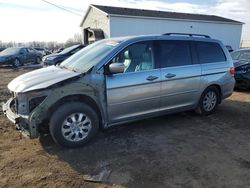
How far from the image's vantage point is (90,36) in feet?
92.0

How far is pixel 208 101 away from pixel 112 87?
9.01 feet

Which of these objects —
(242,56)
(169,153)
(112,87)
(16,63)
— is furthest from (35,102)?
(16,63)

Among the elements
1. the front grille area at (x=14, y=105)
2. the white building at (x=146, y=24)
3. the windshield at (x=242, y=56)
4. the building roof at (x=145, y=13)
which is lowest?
the front grille area at (x=14, y=105)

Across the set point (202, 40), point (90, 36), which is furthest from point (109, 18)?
point (202, 40)

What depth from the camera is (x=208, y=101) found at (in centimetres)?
621

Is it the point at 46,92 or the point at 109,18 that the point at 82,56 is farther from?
the point at 109,18

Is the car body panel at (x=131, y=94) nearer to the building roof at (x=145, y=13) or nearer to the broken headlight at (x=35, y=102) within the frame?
the broken headlight at (x=35, y=102)

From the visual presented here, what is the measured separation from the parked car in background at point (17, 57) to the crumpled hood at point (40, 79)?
1559 cm

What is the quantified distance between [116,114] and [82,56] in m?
1.38

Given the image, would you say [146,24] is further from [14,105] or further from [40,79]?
[14,105]

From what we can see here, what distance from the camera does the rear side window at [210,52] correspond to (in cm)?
593

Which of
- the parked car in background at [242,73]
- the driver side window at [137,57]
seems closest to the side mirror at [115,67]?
the driver side window at [137,57]

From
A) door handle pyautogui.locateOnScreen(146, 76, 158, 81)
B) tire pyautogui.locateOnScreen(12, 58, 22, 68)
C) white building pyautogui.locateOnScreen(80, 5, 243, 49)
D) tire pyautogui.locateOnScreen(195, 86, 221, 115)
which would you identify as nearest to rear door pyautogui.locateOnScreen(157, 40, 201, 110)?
door handle pyautogui.locateOnScreen(146, 76, 158, 81)

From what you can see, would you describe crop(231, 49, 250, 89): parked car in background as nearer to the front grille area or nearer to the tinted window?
the tinted window
